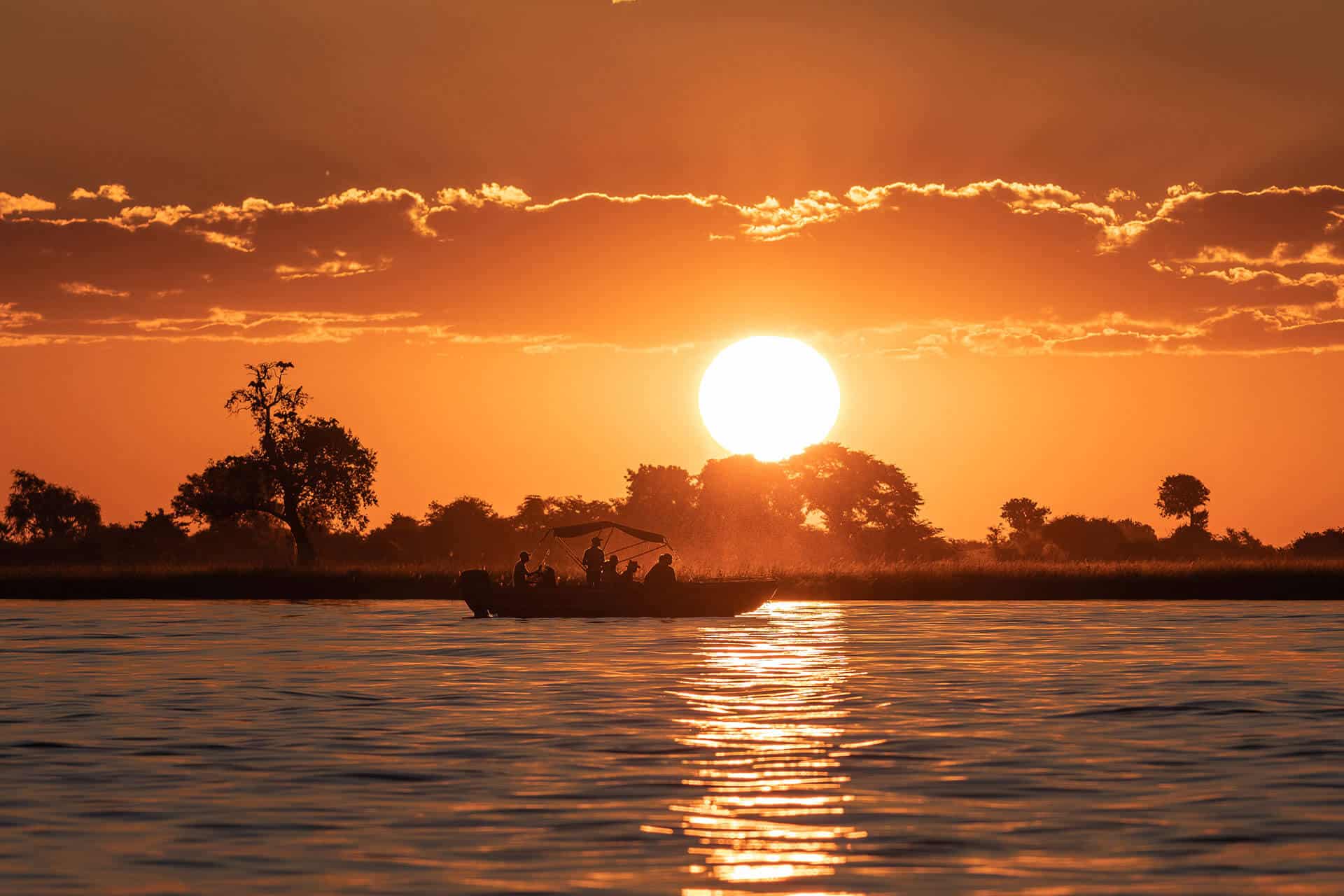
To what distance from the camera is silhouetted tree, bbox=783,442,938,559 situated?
132 metres

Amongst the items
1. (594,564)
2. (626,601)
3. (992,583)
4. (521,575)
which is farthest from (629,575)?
(992,583)

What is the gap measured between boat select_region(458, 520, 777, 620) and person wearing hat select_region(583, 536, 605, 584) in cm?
59

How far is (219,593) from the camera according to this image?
77500 millimetres

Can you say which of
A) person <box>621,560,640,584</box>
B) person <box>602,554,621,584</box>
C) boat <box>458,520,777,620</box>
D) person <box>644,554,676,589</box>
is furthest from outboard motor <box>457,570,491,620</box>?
person <box>644,554,676,589</box>

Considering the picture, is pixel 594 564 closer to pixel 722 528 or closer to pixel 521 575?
pixel 521 575

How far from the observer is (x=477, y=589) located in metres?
55.3

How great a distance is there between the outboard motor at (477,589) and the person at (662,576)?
5545 millimetres

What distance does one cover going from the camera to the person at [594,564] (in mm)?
54719

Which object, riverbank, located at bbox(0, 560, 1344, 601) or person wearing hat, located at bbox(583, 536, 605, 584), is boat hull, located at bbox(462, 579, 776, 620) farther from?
riverbank, located at bbox(0, 560, 1344, 601)

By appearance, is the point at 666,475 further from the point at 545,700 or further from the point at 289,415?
the point at 545,700

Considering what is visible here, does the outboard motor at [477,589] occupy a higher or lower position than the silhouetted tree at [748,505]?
lower

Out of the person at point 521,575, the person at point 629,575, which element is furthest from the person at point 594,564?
the person at point 521,575

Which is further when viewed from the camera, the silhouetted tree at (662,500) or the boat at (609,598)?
the silhouetted tree at (662,500)

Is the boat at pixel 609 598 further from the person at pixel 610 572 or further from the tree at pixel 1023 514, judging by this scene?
the tree at pixel 1023 514
